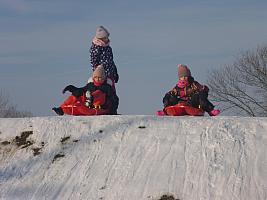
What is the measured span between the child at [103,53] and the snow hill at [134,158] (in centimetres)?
261

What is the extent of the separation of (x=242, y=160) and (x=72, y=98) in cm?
462

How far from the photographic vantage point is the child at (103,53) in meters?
11.4

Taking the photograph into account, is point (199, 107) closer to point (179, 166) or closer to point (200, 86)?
point (200, 86)

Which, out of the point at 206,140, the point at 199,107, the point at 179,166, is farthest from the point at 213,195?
the point at 199,107

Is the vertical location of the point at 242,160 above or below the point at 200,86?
below

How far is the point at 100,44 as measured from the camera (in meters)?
11.4

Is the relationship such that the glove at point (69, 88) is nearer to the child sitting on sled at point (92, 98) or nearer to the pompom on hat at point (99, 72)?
the child sitting on sled at point (92, 98)

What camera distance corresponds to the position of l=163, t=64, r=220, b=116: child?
35.3ft

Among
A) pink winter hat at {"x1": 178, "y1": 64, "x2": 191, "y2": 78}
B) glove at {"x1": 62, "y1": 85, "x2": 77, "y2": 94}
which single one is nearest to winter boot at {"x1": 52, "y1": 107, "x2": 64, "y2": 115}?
glove at {"x1": 62, "y1": 85, "x2": 77, "y2": 94}

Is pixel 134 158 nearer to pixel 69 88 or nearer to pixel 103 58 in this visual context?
pixel 69 88

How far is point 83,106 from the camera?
35.7ft

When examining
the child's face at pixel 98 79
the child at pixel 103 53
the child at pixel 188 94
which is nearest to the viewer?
Result: the child at pixel 188 94

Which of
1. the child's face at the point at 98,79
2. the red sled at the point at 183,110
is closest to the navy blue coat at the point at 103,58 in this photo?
the child's face at the point at 98,79

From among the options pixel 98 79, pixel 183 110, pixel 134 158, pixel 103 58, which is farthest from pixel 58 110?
pixel 134 158
